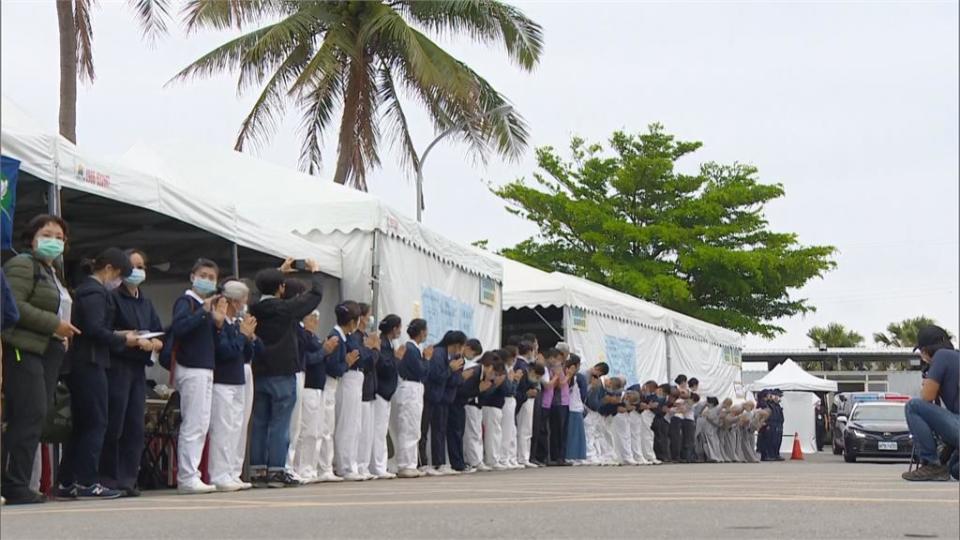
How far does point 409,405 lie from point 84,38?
1059cm

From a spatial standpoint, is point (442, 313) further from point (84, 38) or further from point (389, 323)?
point (84, 38)

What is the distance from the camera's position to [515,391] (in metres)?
20.1

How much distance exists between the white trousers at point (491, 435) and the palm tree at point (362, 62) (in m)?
9.97

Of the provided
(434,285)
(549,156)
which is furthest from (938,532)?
(549,156)

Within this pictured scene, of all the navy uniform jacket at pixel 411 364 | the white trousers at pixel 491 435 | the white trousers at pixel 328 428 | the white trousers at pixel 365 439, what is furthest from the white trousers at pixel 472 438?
the white trousers at pixel 328 428

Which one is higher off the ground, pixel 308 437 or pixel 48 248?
pixel 48 248

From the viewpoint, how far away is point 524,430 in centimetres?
2112

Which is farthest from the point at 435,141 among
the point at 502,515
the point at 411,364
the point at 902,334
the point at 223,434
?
the point at 902,334

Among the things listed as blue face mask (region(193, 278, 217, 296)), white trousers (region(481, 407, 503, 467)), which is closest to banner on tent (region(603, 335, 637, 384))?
white trousers (region(481, 407, 503, 467))

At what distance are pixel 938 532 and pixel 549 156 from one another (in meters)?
51.3

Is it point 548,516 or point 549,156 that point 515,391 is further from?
point 549,156

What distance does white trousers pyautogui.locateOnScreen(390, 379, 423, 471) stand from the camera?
16.5 metres

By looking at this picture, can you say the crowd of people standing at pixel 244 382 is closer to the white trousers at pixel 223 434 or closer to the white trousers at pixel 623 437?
the white trousers at pixel 223 434

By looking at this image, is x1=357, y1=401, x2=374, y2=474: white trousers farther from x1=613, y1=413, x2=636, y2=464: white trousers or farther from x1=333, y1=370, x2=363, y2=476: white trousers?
x1=613, y1=413, x2=636, y2=464: white trousers
